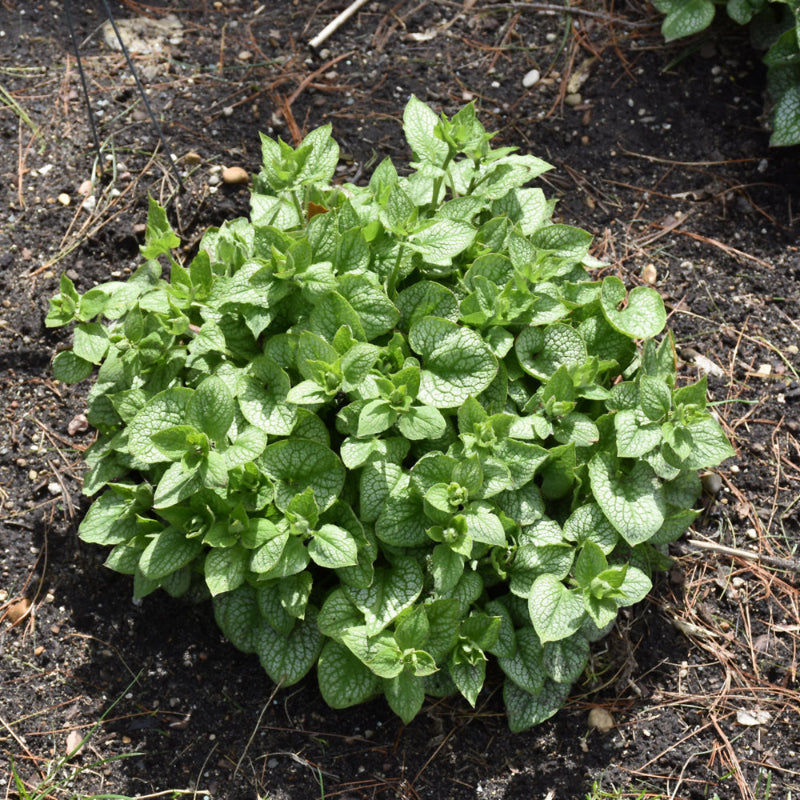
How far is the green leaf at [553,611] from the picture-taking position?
2.42 m

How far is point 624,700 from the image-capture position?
9.32ft

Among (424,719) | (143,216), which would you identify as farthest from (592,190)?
(424,719)

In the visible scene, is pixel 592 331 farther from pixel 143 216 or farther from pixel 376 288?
pixel 143 216

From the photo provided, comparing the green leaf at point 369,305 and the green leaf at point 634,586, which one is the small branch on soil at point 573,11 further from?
the green leaf at point 634,586

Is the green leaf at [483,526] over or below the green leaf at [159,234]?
below

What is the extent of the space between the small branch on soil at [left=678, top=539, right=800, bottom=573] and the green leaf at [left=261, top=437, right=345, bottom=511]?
55.1 inches

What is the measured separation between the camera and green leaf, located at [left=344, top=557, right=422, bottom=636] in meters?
2.48

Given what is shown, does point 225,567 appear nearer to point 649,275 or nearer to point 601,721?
point 601,721

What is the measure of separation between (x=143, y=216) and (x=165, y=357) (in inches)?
46.0

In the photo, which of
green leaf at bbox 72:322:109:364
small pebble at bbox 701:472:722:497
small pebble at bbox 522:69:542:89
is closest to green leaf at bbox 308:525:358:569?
green leaf at bbox 72:322:109:364

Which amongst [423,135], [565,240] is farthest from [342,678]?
[423,135]

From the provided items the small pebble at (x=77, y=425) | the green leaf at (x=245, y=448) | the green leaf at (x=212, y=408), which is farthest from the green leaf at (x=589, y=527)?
the small pebble at (x=77, y=425)

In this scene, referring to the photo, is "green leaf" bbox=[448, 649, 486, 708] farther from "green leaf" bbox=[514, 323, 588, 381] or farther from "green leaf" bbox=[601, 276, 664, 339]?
"green leaf" bbox=[601, 276, 664, 339]

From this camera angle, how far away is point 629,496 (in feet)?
8.52
